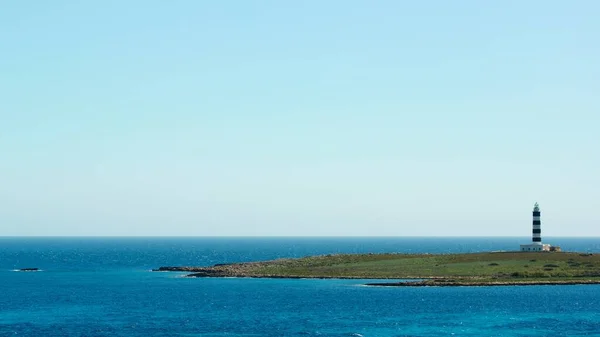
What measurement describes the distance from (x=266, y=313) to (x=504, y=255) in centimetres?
6801

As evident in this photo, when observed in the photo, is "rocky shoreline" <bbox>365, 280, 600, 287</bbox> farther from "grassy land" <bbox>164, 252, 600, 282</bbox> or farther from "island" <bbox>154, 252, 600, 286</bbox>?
"grassy land" <bbox>164, 252, 600, 282</bbox>

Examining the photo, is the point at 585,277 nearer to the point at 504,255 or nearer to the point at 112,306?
the point at 504,255

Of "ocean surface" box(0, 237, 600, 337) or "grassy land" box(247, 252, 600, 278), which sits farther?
"grassy land" box(247, 252, 600, 278)

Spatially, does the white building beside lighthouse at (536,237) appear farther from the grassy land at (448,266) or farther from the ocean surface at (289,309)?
the ocean surface at (289,309)

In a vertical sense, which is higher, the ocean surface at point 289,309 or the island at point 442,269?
the island at point 442,269

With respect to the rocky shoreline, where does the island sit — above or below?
above

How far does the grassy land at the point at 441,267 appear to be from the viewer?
129m

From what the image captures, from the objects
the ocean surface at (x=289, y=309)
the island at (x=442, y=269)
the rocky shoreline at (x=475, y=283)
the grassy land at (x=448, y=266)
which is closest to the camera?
the ocean surface at (x=289, y=309)

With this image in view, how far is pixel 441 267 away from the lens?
5541 inches

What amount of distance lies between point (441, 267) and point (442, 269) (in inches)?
109

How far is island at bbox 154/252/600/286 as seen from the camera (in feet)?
413

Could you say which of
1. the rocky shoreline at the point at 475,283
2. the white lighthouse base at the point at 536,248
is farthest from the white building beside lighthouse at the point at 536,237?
the rocky shoreline at the point at 475,283

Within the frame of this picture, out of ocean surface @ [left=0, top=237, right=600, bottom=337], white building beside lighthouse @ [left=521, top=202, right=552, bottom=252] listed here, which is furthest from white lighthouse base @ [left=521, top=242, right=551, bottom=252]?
ocean surface @ [left=0, top=237, right=600, bottom=337]

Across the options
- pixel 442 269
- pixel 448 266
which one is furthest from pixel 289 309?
pixel 448 266
